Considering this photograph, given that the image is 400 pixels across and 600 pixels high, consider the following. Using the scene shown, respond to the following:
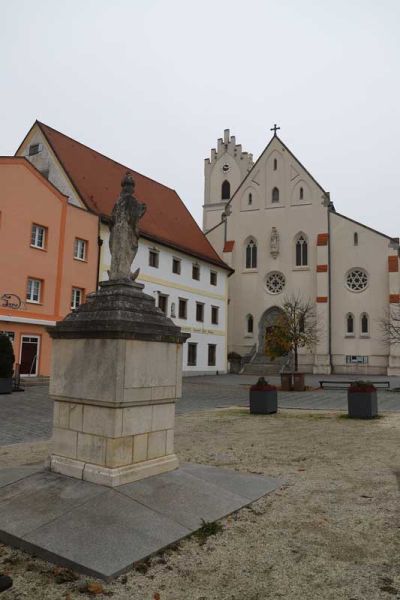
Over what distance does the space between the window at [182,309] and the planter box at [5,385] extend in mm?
16274

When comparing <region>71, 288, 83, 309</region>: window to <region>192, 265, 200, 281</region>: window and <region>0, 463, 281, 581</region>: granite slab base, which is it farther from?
<region>0, 463, 281, 581</region>: granite slab base

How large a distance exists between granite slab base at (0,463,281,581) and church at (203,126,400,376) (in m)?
32.2

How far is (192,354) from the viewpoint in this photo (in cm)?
3456

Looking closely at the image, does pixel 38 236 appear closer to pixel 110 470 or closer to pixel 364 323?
pixel 110 470

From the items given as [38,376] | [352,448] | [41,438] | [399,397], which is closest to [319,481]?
[352,448]

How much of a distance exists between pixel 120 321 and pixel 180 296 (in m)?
28.4

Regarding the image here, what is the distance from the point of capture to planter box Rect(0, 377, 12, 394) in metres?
18.1

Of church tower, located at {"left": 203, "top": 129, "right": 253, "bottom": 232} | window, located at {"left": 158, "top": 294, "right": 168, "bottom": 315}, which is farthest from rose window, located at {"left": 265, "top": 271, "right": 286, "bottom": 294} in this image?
church tower, located at {"left": 203, "top": 129, "right": 253, "bottom": 232}

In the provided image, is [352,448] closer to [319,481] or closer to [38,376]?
[319,481]

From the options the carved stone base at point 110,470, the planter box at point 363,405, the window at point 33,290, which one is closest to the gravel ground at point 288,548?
the carved stone base at point 110,470

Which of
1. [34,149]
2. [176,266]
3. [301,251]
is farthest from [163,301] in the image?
[301,251]

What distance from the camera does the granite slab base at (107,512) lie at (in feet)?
13.3

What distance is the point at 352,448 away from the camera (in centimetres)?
873

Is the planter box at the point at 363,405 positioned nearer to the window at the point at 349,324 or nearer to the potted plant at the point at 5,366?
the potted plant at the point at 5,366
